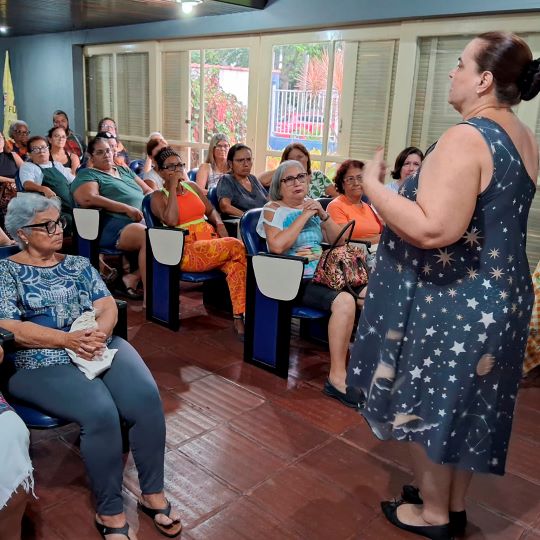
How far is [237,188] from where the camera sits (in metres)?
4.24

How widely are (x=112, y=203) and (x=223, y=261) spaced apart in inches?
40.5

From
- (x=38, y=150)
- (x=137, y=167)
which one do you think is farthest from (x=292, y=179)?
(x=137, y=167)

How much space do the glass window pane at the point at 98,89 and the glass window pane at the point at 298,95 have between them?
2803mm

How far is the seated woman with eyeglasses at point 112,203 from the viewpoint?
3.89 meters

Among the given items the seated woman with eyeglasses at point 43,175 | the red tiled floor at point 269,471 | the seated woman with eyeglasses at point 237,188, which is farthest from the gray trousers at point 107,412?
the seated woman with eyeglasses at point 43,175

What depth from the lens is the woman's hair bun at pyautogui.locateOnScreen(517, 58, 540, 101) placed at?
1328 millimetres

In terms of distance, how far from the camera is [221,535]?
176 centimetres

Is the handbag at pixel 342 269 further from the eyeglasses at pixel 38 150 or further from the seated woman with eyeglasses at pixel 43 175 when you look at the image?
the eyeglasses at pixel 38 150

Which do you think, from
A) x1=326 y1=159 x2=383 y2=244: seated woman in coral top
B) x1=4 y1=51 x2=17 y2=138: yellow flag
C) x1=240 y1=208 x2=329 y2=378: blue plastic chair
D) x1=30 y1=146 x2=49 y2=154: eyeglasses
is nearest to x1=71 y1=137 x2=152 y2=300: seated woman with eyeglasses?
x1=30 y1=146 x2=49 y2=154: eyeglasses

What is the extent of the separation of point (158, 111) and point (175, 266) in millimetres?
3666

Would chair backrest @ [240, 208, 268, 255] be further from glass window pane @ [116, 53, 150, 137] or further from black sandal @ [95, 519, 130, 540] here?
glass window pane @ [116, 53, 150, 137]

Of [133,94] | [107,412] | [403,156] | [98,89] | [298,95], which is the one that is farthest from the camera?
[98,89]

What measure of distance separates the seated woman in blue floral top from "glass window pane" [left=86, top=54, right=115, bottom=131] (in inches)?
225

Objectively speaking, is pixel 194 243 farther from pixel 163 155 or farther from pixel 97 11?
pixel 97 11
